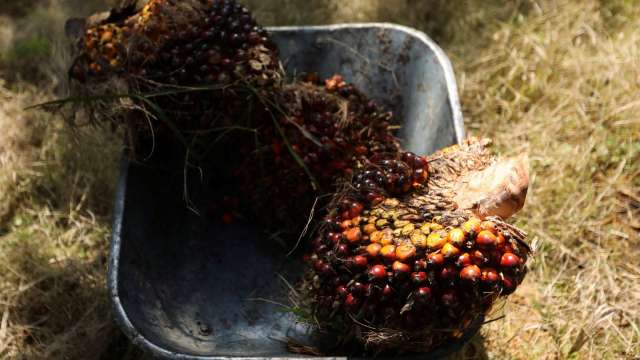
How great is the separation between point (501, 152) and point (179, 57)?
1.86 metres

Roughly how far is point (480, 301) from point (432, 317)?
0.14 metres

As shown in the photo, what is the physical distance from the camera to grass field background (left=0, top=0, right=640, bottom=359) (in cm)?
260

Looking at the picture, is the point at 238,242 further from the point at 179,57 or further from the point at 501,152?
the point at 501,152

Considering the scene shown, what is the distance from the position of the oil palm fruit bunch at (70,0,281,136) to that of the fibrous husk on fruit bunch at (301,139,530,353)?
636mm

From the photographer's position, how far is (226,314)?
233 cm

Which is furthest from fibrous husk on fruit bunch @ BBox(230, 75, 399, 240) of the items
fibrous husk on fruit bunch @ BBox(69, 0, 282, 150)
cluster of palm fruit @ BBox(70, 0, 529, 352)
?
fibrous husk on fruit bunch @ BBox(69, 0, 282, 150)

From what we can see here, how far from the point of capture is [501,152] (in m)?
3.31

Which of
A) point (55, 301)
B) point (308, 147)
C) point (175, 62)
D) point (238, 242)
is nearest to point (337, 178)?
point (308, 147)

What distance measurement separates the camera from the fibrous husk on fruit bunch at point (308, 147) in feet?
7.45

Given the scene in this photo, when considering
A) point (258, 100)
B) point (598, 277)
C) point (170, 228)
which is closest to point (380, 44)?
point (258, 100)

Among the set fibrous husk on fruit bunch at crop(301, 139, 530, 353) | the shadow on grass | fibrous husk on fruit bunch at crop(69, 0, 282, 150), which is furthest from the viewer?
the shadow on grass

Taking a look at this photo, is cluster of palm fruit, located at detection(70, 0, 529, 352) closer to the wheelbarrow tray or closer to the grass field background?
the wheelbarrow tray

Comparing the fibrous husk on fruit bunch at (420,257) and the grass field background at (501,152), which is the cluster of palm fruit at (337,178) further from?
the grass field background at (501,152)

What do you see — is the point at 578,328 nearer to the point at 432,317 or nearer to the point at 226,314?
the point at 432,317
